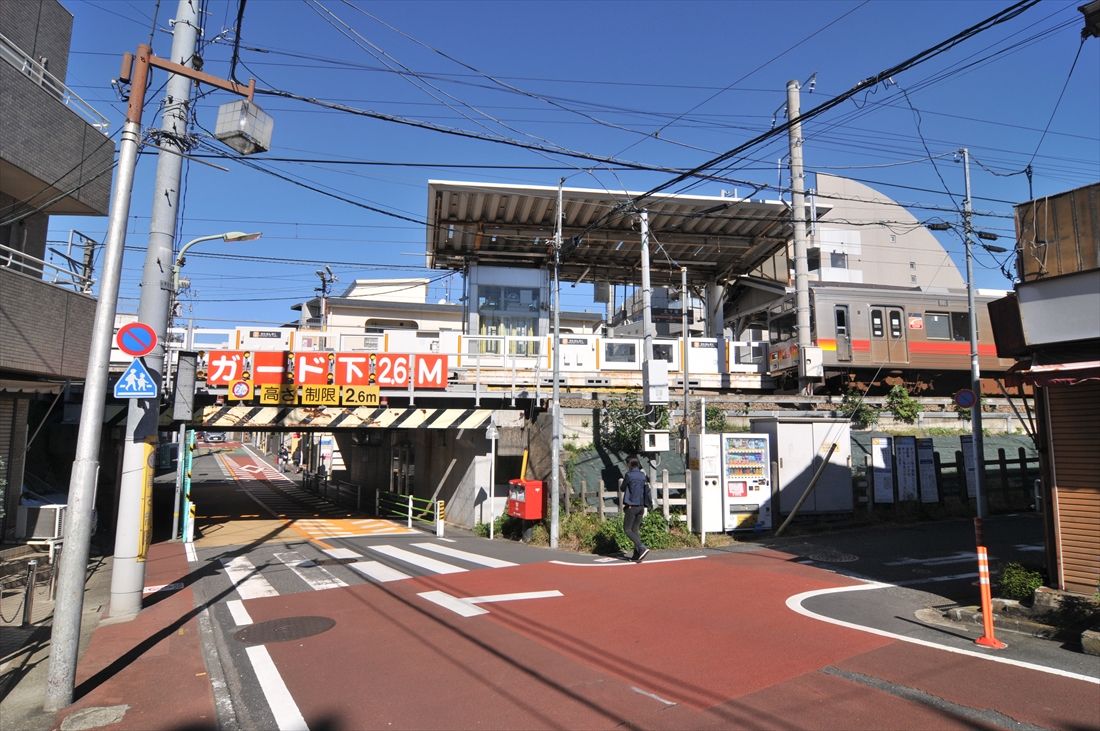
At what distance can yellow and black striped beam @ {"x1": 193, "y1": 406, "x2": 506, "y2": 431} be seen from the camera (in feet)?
53.5

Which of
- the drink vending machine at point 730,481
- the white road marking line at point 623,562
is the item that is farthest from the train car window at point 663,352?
the white road marking line at point 623,562

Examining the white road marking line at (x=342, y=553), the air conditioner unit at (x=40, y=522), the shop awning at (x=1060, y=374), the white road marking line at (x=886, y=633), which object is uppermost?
→ the shop awning at (x=1060, y=374)

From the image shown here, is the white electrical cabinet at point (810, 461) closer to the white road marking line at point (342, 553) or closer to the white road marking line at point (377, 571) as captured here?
the white road marking line at point (377, 571)

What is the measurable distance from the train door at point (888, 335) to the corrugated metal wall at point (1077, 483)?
12.8 meters

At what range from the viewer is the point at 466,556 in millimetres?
12477

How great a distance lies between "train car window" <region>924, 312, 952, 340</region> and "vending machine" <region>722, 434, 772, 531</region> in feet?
32.6

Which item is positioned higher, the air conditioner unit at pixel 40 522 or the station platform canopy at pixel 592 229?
the station platform canopy at pixel 592 229

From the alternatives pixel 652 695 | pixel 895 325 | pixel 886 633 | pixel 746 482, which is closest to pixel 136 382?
pixel 652 695

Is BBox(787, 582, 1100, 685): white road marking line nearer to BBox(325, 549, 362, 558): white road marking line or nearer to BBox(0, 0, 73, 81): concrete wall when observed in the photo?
BBox(325, 549, 362, 558): white road marking line

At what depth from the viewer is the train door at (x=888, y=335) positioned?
19547 millimetres

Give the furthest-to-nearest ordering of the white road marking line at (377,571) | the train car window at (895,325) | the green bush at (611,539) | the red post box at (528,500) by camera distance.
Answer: the train car window at (895,325)
the red post box at (528,500)
the green bush at (611,539)
the white road marking line at (377,571)

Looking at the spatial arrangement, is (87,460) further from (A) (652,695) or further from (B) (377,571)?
(B) (377,571)

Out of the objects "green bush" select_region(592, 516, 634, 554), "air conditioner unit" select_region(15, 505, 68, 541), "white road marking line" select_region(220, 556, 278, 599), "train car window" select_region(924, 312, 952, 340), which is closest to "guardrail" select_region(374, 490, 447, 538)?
"green bush" select_region(592, 516, 634, 554)

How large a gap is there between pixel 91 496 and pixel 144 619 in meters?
3.05
